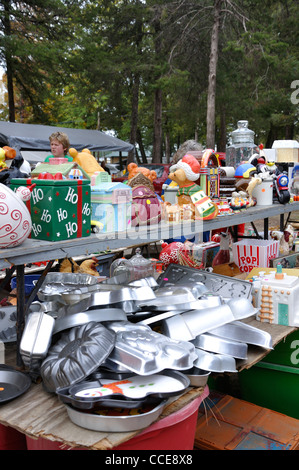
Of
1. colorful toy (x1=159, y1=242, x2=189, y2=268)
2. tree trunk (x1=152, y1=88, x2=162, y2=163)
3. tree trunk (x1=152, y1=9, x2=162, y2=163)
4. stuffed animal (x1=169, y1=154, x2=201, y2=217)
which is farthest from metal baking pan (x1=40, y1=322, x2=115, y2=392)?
tree trunk (x1=152, y1=88, x2=162, y2=163)

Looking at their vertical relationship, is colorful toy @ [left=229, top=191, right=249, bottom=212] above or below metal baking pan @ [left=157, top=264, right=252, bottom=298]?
above

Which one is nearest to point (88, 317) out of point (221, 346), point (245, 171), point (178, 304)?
point (178, 304)

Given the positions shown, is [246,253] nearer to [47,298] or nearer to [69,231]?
[47,298]

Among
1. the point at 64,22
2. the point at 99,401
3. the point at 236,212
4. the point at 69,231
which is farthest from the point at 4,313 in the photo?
the point at 64,22

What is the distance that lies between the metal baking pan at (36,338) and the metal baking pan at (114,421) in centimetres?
39

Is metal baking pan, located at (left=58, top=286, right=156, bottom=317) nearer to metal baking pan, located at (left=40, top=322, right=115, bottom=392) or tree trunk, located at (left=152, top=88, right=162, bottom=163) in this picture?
metal baking pan, located at (left=40, top=322, right=115, bottom=392)

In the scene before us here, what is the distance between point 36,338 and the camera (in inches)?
78.4

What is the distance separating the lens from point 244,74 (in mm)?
12953

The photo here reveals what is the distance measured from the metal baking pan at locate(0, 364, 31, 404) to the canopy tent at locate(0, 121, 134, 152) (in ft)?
24.6

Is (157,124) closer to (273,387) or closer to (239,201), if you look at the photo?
(239,201)

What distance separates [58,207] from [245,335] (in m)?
1.21

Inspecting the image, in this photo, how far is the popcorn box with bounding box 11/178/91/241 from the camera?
207 cm

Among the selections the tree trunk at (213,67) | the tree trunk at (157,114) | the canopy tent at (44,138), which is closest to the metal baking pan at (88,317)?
the canopy tent at (44,138)
